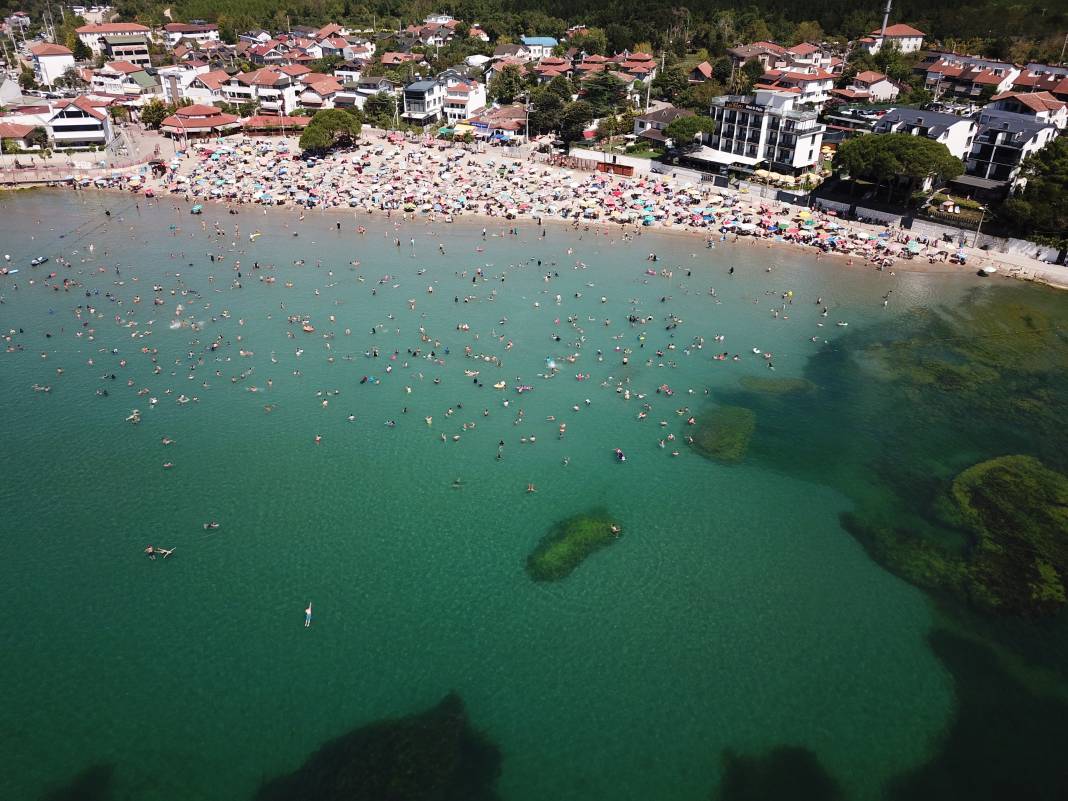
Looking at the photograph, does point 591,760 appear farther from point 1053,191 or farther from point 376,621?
point 1053,191

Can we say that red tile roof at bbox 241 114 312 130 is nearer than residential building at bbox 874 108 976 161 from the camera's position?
No

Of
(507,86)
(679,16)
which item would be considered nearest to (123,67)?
(507,86)

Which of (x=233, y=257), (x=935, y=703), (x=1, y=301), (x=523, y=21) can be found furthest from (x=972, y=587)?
(x=523, y=21)

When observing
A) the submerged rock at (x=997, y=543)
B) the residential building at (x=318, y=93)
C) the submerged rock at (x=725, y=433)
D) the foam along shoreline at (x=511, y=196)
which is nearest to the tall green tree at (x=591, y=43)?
the residential building at (x=318, y=93)

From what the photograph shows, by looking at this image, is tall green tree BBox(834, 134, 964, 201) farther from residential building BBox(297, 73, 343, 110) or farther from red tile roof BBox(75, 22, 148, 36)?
red tile roof BBox(75, 22, 148, 36)

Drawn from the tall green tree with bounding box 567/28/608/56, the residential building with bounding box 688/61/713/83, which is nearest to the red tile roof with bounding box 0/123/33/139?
the tall green tree with bounding box 567/28/608/56

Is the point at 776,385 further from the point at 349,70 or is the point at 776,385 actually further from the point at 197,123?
the point at 349,70

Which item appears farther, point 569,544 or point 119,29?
point 119,29
